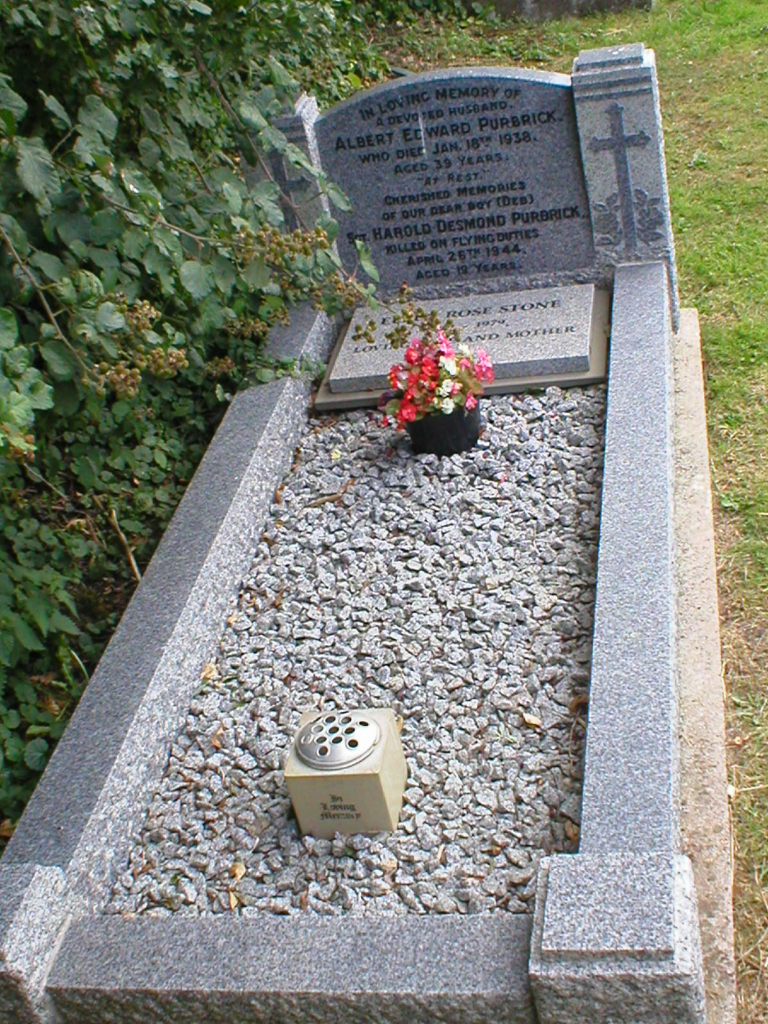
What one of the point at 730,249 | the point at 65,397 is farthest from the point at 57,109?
the point at 730,249

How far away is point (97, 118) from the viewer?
3.62m

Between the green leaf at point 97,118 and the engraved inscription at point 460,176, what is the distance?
5.19ft

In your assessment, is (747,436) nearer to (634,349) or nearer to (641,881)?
(634,349)

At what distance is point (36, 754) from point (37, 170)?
5.55 feet

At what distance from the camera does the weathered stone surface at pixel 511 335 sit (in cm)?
457

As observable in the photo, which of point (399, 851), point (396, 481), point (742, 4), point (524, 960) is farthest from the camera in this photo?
point (742, 4)

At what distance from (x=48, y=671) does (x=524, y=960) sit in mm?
1951

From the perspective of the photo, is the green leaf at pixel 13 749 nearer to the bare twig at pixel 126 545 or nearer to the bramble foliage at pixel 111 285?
the bramble foliage at pixel 111 285

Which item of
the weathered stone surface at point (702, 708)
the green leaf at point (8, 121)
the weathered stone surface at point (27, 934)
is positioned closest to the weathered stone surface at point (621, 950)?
the weathered stone surface at point (702, 708)

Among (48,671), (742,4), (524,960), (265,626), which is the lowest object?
(524,960)

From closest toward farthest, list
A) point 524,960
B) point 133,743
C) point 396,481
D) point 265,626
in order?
1. point 524,960
2. point 133,743
3. point 265,626
4. point 396,481

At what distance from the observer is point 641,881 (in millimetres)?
2357

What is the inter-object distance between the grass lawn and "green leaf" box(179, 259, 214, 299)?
6.34ft

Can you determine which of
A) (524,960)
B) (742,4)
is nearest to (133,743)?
(524,960)
